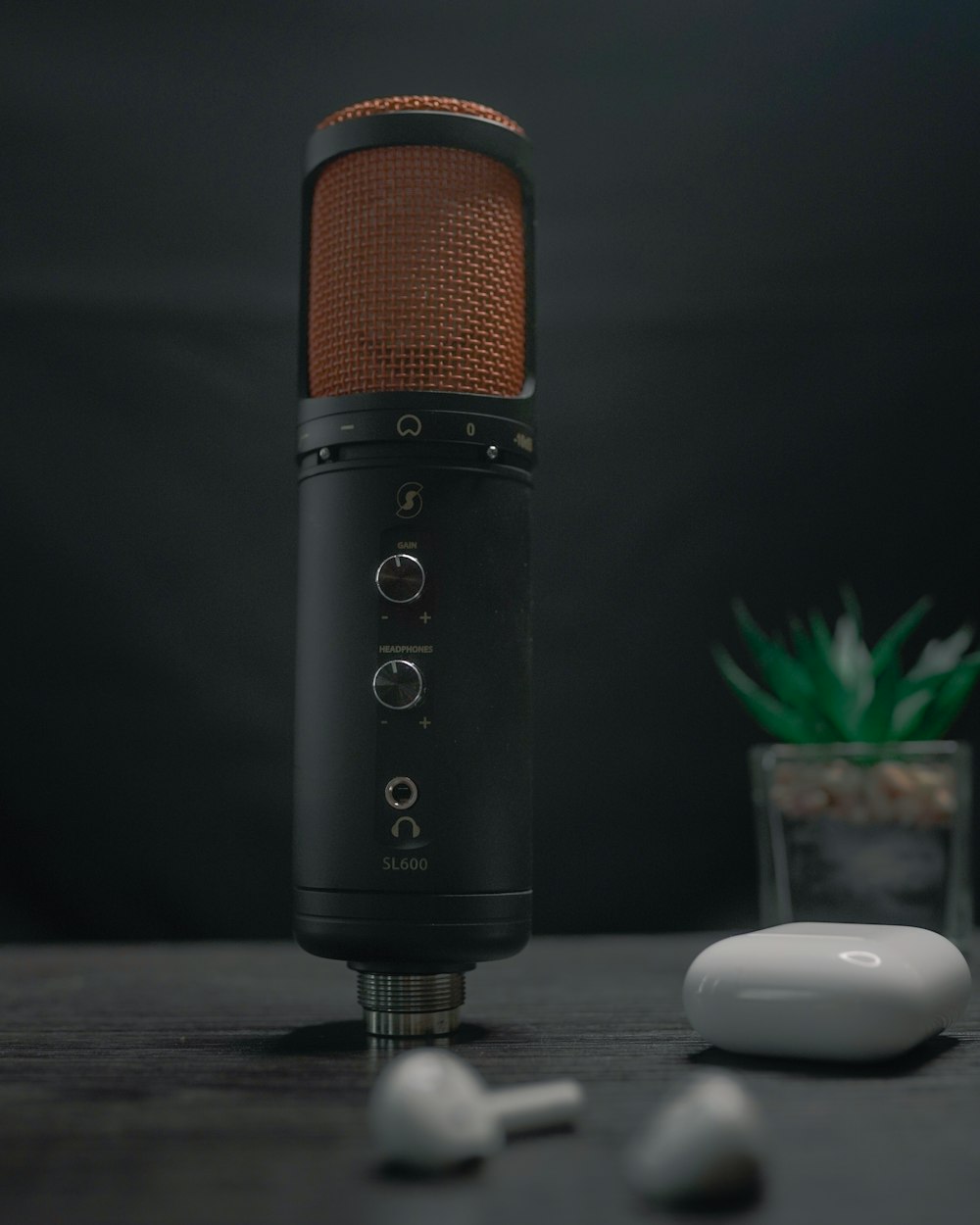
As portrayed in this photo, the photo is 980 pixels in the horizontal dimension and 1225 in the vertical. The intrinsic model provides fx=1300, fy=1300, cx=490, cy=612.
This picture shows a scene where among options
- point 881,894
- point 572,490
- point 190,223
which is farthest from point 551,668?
point 190,223

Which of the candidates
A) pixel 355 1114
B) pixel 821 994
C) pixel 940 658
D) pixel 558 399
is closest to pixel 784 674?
pixel 940 658

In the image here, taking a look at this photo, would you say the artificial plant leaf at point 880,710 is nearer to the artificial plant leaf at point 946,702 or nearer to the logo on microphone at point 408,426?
the artificial plant leaf at point 946,702

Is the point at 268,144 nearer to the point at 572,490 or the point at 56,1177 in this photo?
the point at 572,490

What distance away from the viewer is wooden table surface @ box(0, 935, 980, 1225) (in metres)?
0.37

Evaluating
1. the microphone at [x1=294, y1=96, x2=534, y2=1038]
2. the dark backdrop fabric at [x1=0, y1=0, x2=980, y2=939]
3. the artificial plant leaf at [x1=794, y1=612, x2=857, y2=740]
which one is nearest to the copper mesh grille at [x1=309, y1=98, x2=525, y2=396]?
the microphone at [x1=294, y1=96, x2=534, y2=1038]

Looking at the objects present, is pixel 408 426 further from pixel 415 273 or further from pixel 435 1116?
pixel 435 1116

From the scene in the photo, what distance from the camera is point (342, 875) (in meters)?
0.58

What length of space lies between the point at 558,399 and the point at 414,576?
0.67 m

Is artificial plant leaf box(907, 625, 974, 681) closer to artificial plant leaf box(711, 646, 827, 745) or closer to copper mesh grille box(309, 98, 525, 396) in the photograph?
artificial plant leaf box(711, 646, 827, 745)

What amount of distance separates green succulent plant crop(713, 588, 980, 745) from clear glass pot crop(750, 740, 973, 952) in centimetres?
3

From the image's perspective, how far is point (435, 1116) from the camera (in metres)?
0.40

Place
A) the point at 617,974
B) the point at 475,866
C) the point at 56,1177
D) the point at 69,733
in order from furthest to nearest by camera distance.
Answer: the point at 69,733 < the point at 617,974 < the point at 475,866 < the point at 56,1177

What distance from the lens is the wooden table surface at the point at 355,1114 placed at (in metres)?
0.37

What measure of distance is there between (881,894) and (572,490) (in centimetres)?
46
